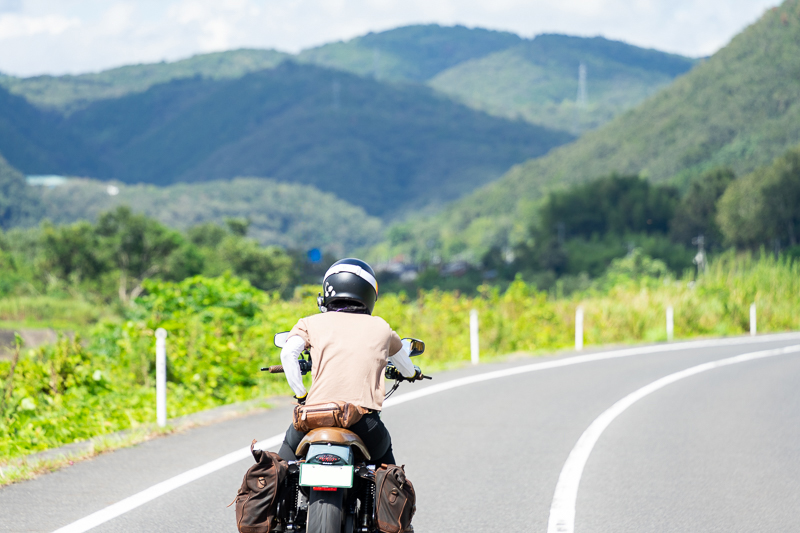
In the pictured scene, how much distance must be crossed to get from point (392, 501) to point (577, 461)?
4.47 metres

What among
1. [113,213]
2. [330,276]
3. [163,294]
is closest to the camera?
[330,276]

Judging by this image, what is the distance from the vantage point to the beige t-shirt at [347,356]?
429cm

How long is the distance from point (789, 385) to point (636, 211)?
135398mm

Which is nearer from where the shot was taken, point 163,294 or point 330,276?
point 330,276

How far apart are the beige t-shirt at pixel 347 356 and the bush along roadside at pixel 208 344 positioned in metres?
4.57

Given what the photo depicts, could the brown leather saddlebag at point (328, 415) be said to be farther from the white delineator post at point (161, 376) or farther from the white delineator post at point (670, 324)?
the white delineator post at point (670, 324)

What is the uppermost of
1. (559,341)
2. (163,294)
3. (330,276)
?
(330,276)

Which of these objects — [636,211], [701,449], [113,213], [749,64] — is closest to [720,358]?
[701,449]

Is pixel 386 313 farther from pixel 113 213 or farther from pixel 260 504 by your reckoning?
pixel 113 213

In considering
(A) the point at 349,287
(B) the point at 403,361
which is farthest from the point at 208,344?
(A) the point at 349,287

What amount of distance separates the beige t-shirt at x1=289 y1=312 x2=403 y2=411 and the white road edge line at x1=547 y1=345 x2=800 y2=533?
2135 mm

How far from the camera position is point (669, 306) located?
27.3 m

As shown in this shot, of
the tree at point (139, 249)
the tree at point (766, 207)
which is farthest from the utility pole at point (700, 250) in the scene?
the tree at point (139, 249)

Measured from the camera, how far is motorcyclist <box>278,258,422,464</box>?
4.30m
